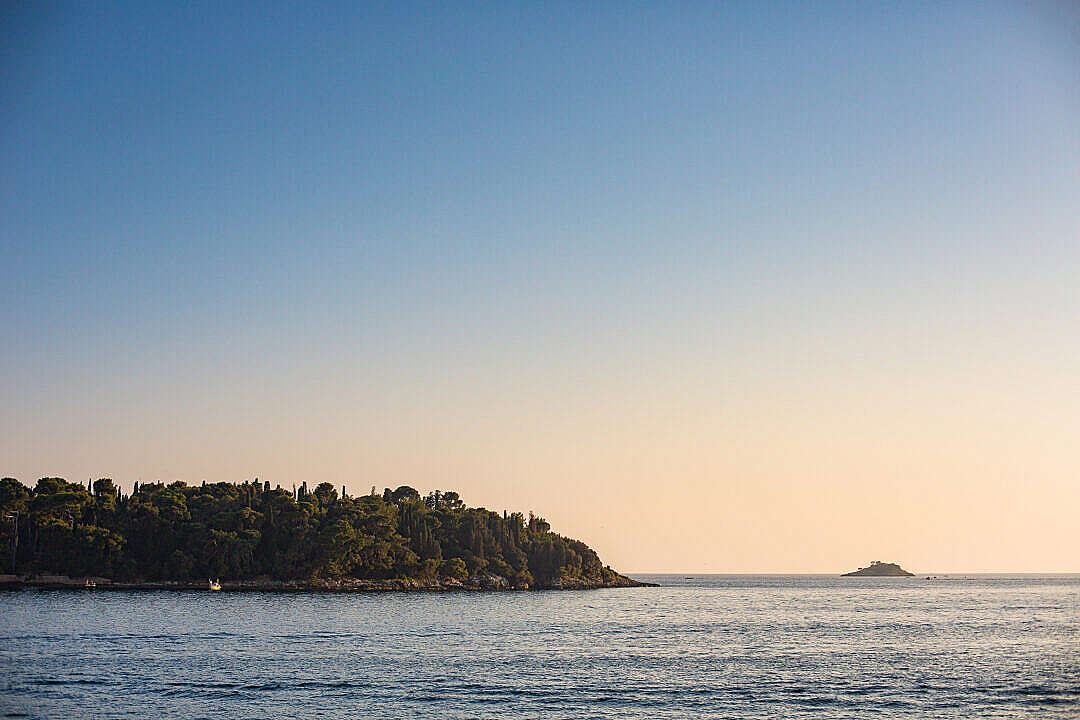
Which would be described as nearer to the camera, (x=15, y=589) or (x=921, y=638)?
(x=921, y=638)

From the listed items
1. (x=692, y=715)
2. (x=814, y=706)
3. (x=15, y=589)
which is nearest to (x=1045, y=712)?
(x=814, y=706)

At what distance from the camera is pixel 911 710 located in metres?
56.5

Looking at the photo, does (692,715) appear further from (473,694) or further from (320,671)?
(320,671)

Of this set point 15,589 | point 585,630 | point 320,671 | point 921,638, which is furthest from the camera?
point 15,589

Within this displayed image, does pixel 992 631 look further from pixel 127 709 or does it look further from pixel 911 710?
pixel 127 709

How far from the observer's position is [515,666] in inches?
2948

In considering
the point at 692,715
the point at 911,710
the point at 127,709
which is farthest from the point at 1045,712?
the point at 127,709

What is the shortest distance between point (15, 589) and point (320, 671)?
475 feet

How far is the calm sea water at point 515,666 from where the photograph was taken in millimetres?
56250

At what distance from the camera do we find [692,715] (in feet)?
179

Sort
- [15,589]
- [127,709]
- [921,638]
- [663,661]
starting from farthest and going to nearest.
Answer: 1. [15,589]
2. [921,638]
3. [663,661]
4. [127,709]

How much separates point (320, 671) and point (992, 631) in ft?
264

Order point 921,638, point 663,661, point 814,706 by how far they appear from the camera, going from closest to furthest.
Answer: point 814,706 < point 663,661 < point 921,638

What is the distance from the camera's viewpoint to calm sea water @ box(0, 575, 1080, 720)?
5625 centimetres
